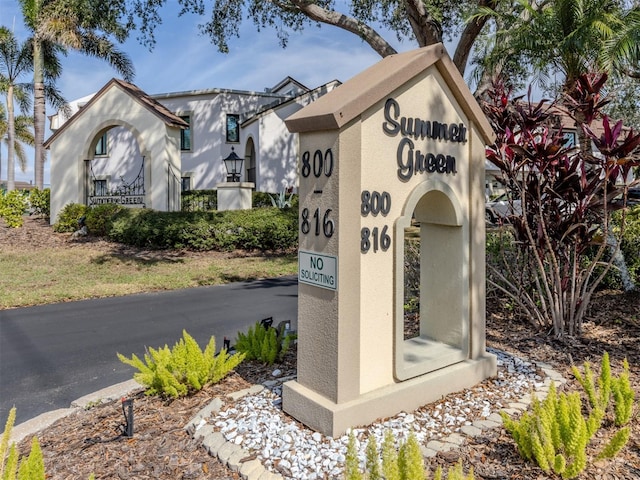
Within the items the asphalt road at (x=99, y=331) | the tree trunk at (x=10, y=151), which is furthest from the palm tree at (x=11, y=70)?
the asphalt road at (x=99, y=331)

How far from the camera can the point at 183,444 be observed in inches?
135

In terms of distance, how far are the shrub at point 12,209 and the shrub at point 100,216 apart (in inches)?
101

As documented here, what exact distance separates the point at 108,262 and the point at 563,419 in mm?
12570

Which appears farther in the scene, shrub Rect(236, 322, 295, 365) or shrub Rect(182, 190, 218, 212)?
shrub Rect(182, 190, 218, 212)

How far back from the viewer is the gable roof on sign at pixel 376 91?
11.3 ft

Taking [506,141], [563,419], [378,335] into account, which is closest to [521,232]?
[506,141]

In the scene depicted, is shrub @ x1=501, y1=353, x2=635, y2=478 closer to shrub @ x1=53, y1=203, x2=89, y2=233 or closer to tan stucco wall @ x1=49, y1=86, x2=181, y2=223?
tan stucco wall @ x1=49, y1=86, x2=181, y2=223

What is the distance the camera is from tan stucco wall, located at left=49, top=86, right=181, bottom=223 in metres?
17.3

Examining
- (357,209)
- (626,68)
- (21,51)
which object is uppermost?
(21,51)

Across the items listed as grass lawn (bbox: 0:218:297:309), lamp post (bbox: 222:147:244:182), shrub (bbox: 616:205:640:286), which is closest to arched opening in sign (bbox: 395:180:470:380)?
shrub (bbox: 616:205:640:286)

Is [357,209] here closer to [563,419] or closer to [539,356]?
[563,419]

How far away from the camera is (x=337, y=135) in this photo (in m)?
3.49

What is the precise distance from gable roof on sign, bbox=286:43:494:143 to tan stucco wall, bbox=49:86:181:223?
47.3 feet

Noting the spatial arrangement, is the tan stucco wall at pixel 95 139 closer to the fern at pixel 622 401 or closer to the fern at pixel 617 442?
the fern at pixel 622 401
